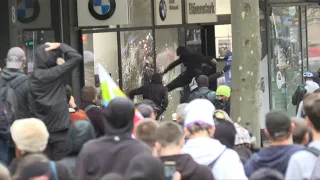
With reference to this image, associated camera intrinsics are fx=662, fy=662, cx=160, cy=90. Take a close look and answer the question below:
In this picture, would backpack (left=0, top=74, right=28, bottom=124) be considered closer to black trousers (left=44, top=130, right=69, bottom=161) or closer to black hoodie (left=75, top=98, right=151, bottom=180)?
black trousers (left=44, top=130, right=69, bottom=161)

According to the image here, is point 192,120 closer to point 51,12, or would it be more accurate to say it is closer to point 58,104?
point 58,104

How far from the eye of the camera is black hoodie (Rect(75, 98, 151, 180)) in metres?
4.77

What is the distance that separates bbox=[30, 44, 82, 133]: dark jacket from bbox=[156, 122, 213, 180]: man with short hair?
2578 millimetres

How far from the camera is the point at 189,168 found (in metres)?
4.79

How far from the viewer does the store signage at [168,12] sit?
605 inches

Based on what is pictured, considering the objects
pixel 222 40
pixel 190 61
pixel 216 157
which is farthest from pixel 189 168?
pixel 222 40

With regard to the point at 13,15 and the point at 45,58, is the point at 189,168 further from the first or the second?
the point at 13,15

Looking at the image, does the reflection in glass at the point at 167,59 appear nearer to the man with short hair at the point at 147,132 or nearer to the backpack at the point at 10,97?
the backpack at the point at 10,97

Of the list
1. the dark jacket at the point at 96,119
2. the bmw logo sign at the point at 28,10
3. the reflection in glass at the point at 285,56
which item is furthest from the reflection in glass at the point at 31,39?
the reflection in glass at the point at 285,56

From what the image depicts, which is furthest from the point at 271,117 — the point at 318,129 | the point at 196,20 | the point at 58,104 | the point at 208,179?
the point at 196,20

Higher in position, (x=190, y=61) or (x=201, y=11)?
(x=201, y=11)

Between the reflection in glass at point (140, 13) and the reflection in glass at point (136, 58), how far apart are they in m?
0.20

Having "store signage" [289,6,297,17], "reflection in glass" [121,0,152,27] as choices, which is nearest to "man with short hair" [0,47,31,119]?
"reflection in glass" [121,0,152,27]

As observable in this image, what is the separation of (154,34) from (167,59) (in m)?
0.82
